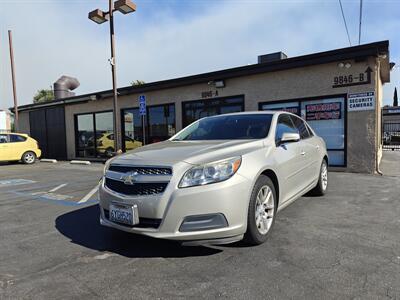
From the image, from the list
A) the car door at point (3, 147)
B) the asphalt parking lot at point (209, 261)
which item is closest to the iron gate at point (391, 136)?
the asphalt parking lot at point (209, 261)

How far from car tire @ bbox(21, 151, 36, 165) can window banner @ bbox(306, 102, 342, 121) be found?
1355 cm

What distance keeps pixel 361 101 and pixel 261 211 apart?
23.1ft

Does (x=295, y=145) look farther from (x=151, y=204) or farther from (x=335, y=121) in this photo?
(x=335, y=121)

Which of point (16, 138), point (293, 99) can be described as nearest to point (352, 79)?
Result: point (293, 99)

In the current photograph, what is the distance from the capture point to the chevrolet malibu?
3.14 metres

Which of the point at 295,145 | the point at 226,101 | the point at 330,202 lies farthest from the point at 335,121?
the point at 295,145

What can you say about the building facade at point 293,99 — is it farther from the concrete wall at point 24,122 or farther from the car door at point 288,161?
the concrete wall at point 24,122

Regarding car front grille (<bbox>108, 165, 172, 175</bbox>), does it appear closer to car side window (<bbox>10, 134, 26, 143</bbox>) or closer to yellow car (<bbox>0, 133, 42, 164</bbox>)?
yellow car (<bbox>0, 133, 42, 164</bbox>)

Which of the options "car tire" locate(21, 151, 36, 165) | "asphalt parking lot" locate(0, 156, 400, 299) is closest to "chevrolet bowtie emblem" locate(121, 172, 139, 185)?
"asphalt parking lot" locate(0, 156, 400, 299)

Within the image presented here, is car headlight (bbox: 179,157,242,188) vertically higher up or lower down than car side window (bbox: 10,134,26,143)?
lower down

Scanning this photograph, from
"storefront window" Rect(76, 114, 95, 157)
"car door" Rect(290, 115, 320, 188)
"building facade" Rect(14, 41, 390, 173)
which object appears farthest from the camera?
"storefront window" Rect(76, 114, 95, 157)

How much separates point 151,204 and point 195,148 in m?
0.91

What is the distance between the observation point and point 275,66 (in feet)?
33.9

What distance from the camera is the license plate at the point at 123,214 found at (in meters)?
3.31
